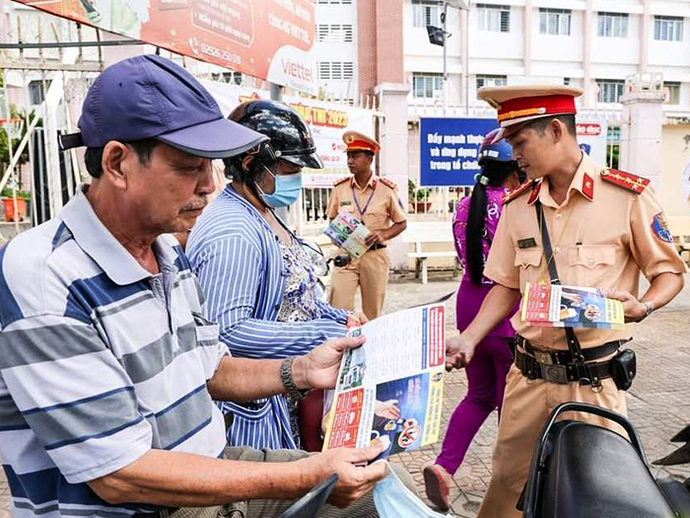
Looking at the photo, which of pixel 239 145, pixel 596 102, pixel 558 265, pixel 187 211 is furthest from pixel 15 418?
pixel 596 102

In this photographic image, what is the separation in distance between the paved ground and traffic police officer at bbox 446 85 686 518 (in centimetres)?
79

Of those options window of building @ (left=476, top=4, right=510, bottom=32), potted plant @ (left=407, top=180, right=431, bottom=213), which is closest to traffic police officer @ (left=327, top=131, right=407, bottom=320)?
potted plant @ (left=407, top=180, right=431, bottom=213)

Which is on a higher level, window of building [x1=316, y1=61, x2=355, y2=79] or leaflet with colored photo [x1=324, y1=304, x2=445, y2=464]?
window of building [x1=316, y1=61, x2=355, y2=79]

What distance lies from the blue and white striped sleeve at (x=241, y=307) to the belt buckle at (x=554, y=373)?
3.08 ft

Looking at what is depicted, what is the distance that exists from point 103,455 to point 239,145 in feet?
2.17

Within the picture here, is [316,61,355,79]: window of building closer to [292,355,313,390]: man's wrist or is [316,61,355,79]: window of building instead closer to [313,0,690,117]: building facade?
[313,0,690,117]: building facade

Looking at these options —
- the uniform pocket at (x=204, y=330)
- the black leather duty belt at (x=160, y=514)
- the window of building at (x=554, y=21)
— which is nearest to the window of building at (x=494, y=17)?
the window of building at (x=554, y=21)

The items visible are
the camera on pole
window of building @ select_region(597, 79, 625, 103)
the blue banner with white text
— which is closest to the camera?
the blue banner with white text

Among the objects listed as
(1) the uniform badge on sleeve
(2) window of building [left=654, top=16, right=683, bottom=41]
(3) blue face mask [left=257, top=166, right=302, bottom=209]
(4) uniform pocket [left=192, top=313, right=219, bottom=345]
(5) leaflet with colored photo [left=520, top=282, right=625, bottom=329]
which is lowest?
(5) leaflet with colored photo [left=520, top=282, right=625, bottom=329]

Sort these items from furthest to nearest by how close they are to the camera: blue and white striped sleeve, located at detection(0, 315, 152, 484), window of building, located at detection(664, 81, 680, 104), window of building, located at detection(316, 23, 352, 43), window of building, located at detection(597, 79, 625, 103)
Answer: window of building, located at detection(664, 81, 680, 104) < window of building, located at detection(597, 79, 625, 103) < window of building, located at detection(316, 23, 352, 43) < blue and white striped sleeve, located at detection(0, 315, 152, 484)

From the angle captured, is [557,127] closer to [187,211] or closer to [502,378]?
[502,378]

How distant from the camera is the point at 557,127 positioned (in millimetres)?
2289

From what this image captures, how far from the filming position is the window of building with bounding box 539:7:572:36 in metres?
32.8

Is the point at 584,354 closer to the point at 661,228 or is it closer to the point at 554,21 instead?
the point at 661,228
